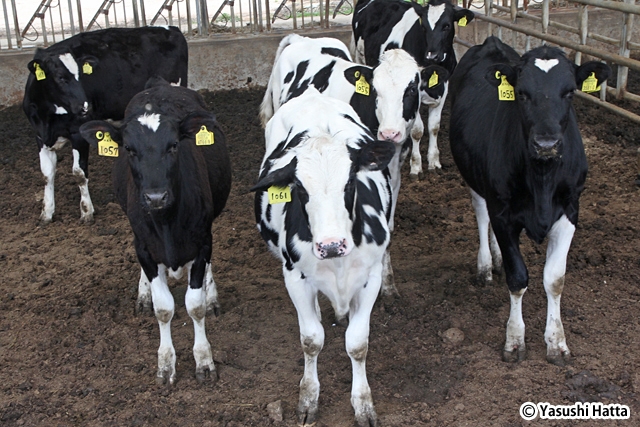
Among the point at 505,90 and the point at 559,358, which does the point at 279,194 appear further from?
the point at 559,358

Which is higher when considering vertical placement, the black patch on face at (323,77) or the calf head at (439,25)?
the calf head at (439,25)

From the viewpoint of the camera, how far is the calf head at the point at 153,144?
14.6 ft

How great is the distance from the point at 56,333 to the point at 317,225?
2.73 metres

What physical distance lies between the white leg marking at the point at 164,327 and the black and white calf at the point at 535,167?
2.24 metres

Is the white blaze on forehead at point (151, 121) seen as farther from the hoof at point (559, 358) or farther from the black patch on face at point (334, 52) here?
the black patch on face at point (334, 52)

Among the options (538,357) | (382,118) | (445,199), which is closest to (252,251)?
(382,118)

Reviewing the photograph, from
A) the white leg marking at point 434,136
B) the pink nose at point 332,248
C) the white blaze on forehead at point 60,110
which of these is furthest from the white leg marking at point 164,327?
the white leg marking at point 434,136

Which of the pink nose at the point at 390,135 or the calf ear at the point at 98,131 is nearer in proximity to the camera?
the calf ear at the point at 98,131

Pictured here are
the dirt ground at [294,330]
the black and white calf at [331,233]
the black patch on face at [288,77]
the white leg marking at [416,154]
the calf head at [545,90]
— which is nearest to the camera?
the black and white calf at [331,233]

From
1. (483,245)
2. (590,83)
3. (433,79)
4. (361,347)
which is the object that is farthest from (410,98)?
(361,347)

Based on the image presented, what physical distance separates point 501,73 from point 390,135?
146 cm

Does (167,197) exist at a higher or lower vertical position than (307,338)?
higher

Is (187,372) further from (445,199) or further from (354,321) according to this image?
(445,199)

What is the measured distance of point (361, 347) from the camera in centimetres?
448
